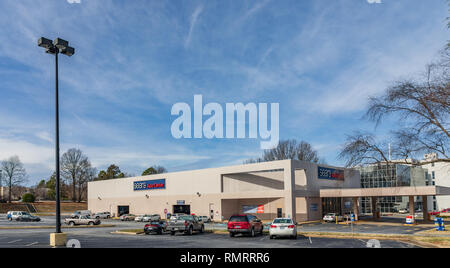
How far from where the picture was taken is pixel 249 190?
177 ft

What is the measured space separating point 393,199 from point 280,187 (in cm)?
4272

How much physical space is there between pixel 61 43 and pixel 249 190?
39683mm

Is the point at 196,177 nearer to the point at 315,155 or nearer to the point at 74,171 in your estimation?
the point at 315,155

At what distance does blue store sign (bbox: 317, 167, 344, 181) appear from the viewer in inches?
2038

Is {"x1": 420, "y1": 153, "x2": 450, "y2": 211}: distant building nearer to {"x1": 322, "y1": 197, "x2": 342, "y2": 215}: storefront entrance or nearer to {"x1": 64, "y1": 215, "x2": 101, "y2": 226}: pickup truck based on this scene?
{"x1": 322, "y1": 197, "x2": 342, "y2": 215}: storefront entrance

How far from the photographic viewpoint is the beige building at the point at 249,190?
154 ft

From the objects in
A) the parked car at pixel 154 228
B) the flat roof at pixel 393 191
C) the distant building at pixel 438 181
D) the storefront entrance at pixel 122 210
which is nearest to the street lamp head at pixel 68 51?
the parked car at pixel 154 228

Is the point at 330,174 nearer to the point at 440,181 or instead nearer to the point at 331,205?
the point at 331,205

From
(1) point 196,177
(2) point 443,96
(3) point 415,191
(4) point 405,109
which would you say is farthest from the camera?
(1) point 196,177

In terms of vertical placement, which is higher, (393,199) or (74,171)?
(74,171)

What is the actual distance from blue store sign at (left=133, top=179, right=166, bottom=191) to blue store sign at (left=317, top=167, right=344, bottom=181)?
25.9m

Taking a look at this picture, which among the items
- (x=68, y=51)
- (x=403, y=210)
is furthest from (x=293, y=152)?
(x=68, y=51)

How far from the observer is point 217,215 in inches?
2087
